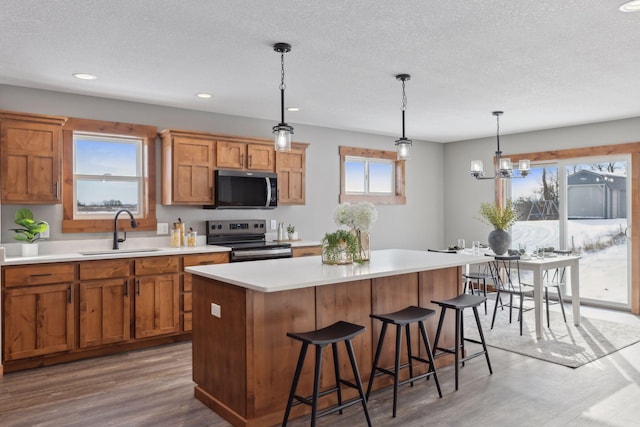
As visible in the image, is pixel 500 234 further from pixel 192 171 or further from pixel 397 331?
pixel 192 171

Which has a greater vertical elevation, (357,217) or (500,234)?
(357,217)

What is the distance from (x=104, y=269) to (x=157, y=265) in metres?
0.46

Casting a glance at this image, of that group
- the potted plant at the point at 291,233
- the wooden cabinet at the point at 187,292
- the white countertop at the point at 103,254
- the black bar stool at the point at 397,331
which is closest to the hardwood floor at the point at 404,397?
the black bar stool at the point at 397,331

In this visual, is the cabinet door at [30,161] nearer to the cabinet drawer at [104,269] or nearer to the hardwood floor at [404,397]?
the cabinet drawer at [104,269]

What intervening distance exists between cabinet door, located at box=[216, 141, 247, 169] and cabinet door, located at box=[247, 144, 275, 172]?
0.26 feet

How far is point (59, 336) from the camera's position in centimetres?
397

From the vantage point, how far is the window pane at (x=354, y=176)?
680 centimetres

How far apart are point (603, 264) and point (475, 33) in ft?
14.9

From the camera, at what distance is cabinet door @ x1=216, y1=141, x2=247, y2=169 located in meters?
5.18

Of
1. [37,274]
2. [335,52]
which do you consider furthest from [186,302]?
[335,52]

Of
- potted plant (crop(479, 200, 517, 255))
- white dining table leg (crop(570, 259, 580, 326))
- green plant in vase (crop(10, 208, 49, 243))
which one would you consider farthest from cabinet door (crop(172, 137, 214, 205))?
white dining table leg (crop(570, 259, 580, 326))

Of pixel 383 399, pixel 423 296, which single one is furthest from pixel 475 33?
pixel 383 399

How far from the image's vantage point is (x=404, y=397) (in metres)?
3.26

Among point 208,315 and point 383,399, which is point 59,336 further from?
point 383,399
